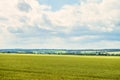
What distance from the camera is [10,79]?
33312 millimetres

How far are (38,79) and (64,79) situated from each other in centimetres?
322

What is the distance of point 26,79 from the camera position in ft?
111

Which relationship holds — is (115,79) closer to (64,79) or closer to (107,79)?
(107,79)

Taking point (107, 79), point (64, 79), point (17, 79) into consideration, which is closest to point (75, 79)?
point (64, 79)

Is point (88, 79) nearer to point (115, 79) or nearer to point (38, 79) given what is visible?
point (115, 79)

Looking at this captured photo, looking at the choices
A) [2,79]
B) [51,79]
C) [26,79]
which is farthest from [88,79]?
[2,79]

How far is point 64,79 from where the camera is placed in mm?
33969

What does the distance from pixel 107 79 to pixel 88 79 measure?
2.52 metres

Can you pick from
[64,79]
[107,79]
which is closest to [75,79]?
[64,79]

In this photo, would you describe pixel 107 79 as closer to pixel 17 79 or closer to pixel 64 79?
pixel 64 79

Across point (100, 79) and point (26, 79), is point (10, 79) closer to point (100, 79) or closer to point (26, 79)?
point (26, 79)

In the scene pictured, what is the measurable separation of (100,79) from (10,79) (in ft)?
36.9

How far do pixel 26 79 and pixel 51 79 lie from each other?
3.08 metres

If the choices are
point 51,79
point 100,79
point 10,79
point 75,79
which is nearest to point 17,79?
point 10,79
